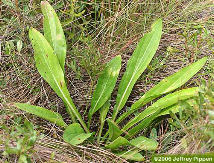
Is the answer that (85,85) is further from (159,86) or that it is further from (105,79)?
(159,86)

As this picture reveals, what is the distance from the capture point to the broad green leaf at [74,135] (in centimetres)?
174

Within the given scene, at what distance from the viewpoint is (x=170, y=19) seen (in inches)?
94.3

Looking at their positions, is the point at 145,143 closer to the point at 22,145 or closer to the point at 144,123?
the point at 144,123

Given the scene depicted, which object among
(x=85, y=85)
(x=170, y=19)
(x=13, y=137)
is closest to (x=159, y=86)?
(x=85, y=85)

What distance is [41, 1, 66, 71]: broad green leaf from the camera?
2.00m

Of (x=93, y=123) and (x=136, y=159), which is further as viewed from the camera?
(x=93, y=123)

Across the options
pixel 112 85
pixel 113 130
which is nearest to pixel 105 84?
pixel 112 85

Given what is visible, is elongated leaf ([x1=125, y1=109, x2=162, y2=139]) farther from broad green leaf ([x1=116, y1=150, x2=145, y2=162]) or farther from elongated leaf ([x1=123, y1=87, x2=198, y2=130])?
broad green leaf ([x1=116, y1=150, x2=145, y2=162])

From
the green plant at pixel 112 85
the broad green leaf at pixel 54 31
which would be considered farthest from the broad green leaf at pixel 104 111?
the broad green leaf at pixel 54 31

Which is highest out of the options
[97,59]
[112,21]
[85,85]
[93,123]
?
[112,21]

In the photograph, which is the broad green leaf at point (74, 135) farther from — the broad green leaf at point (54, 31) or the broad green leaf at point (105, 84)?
the broad green leaf at point (54, 31)

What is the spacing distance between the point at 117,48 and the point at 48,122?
2.14ft

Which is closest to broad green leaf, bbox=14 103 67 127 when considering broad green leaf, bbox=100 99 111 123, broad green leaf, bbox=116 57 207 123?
broad green leaf, bbox=100 99 111 123

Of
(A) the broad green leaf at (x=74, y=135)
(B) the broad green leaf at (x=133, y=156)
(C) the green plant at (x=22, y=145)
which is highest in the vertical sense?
(C) the green plant at (x=22, y=145)
